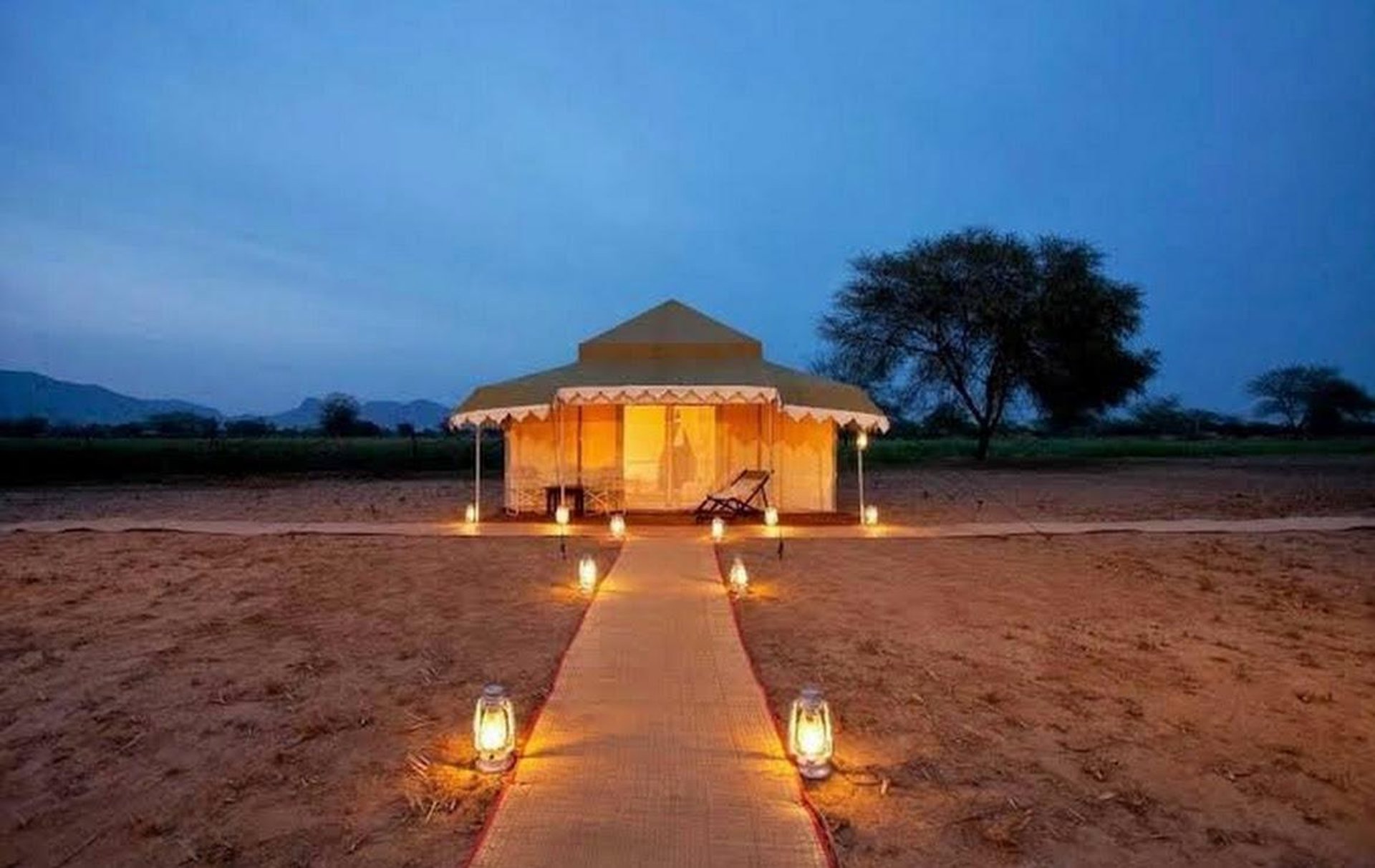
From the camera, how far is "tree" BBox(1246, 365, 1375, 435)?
77.2 m

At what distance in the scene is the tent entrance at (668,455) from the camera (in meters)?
16.1

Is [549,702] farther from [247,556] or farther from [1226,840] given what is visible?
[247,556]

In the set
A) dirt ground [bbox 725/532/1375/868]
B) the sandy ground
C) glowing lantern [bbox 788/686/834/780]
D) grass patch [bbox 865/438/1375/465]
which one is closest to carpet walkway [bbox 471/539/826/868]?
glowing lantern [bbox 788/686/834/780]

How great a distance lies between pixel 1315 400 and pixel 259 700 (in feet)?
308

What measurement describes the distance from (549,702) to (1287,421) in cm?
9569

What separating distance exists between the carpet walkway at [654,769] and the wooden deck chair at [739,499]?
296 inches

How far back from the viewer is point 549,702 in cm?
544

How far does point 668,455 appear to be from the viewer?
16.1 meters

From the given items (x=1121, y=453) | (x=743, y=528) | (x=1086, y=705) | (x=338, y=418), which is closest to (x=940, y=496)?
(x=743, y=528)

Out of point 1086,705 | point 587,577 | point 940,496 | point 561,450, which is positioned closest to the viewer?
point 1086,705

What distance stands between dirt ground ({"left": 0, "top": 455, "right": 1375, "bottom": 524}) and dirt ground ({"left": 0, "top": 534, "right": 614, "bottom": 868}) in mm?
6027

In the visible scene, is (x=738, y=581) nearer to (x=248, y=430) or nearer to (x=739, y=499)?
(x=739, y=499)

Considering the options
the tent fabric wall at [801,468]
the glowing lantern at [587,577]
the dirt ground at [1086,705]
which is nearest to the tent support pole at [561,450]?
the tent fabric wall at [801,468]

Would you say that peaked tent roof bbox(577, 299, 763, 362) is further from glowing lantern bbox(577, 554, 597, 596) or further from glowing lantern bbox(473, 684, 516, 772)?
glowing lantern bbox(473, 684, 516, 772)
